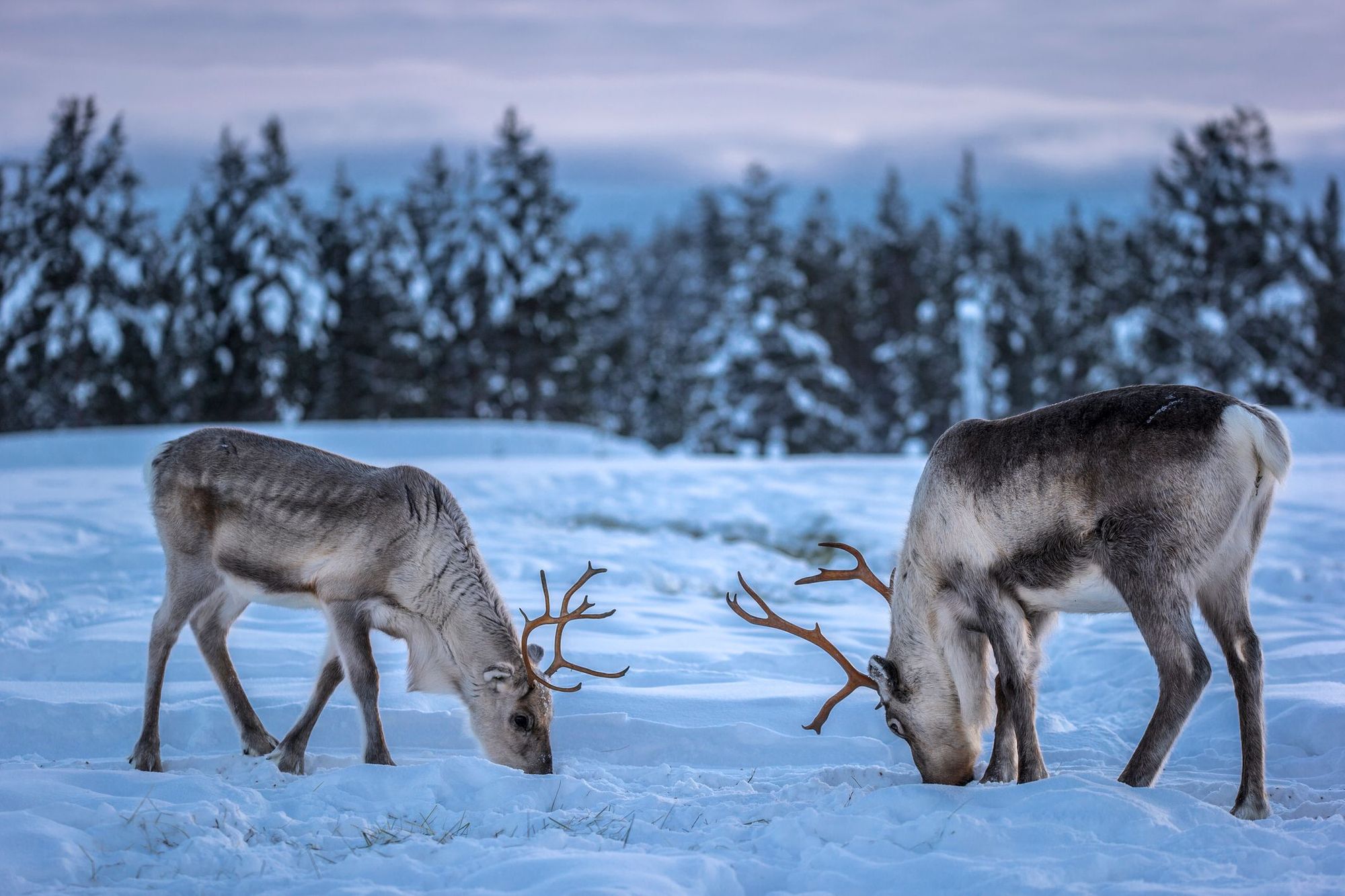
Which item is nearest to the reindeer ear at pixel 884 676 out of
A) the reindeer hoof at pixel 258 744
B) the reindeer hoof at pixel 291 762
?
the reindeer hoof at pixel 291 762

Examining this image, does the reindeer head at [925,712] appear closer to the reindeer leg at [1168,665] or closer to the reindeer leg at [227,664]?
the reindeer leg at [1168,665]

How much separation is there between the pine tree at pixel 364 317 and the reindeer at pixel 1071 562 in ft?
103

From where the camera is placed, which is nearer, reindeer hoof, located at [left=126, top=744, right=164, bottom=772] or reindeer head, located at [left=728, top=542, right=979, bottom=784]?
reindeer head, located at [left=728, top=542, right=979, bottom=784]

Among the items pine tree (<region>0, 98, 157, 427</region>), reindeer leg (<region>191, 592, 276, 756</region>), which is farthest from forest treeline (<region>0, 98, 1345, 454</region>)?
reindeer leg (<region>191, 592, 276, 756</region>)

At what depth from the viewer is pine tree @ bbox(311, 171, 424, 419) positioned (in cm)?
3519

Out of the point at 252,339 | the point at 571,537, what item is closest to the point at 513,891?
the point at 571,537

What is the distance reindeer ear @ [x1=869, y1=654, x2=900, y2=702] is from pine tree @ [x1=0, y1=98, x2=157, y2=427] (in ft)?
98.6

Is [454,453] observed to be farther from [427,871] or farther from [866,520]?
[427,871]

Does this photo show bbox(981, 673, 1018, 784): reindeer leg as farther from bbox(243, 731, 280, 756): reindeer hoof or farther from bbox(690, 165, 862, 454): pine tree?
bbox(690, 165, 862, 454): pine tree

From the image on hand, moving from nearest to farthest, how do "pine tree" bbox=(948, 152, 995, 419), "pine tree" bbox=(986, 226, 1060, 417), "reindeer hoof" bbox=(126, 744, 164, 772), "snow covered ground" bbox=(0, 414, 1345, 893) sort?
"snow covered ground" bbox=(0, 414, 1345, 893)
"reindeer hoof" bbox=(126, 744, 164, 772)
"pine tree" bbox=(948, 152, 995, 419)
"pine tree" bbox=(986, 226, 1060, 417)

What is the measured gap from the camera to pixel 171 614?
5.39 meters

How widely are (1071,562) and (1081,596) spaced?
0.19 meters

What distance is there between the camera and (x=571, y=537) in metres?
11.2

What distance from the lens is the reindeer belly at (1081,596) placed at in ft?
15.0
